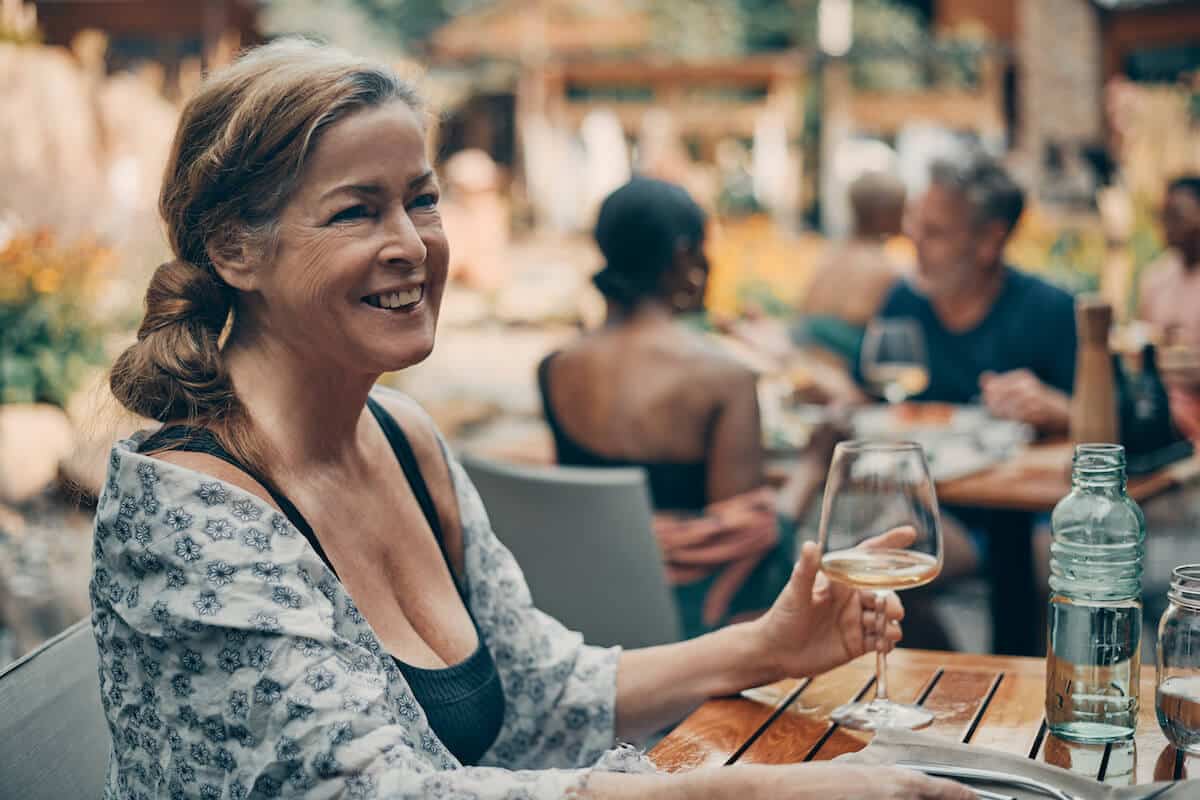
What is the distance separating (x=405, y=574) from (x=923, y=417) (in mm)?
2153

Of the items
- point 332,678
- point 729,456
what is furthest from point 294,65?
A: point 729,456

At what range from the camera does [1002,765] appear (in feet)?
4.20

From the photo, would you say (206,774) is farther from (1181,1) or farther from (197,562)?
(1181,1)

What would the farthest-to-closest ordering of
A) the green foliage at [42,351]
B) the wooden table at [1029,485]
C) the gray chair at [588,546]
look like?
the green foliage at [42,351]
the wooden table at [1029,485]
the gray chair at [588,546]

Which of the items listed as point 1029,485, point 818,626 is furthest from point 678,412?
point 818,626

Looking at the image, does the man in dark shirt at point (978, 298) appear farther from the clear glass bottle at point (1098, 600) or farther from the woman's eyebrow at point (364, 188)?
the woman's eyebrow at point (364, 188)

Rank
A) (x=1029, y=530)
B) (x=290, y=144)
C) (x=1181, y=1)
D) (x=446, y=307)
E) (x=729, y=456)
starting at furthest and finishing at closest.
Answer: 1. (x=1181, y=1)
2. (x=446, y=307)
3. (x=1029, y=530)
4. (x=729, y=456)
5. (x=290, y=144)

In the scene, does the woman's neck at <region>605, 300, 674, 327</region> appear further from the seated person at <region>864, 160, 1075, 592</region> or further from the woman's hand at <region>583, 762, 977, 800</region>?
the woman's hand at <region>583, 762, 977, 800</region>

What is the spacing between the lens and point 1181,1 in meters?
12.0

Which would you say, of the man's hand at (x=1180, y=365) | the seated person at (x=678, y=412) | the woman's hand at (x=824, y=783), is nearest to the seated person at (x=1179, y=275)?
the man's hand at (x=1180, y=365)

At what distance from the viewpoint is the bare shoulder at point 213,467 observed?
1.36 m

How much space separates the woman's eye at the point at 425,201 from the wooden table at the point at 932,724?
0.67 m

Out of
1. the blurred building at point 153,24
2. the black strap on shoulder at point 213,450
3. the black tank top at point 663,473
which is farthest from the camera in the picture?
the blurred building at point 153,24

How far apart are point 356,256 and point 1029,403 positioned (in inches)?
92.3
